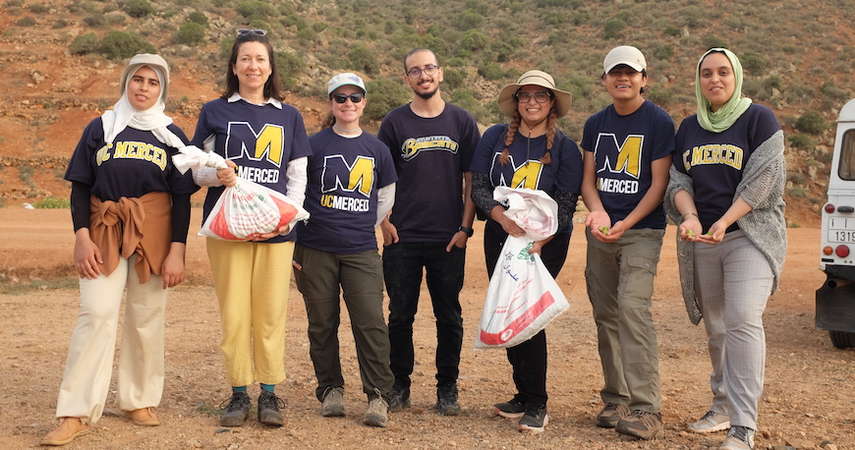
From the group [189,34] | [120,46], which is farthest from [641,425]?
[189,34]

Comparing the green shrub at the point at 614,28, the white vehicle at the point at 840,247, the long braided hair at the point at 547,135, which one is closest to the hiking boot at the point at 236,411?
the long braided hair at the point at 547,135

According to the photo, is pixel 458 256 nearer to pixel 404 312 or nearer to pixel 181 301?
pixel 404 312

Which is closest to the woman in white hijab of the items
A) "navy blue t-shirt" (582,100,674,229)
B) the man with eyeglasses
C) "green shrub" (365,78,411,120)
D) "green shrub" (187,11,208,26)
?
the man with eyeglasses

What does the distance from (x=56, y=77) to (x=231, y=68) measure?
2621 centimetres

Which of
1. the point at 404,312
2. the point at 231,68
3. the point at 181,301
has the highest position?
the point at 231,68

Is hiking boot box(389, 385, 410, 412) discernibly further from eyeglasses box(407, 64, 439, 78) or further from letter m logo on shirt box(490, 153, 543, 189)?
eyeglasses box(407, 64, 439, 78)

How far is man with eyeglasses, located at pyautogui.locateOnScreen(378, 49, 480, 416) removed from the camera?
521 cm

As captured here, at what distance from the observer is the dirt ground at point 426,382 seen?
15.4 feet

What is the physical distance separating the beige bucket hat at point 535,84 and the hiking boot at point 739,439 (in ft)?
6.71

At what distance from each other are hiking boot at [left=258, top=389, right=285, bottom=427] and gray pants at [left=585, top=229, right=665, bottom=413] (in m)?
2.04

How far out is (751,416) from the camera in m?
4.35

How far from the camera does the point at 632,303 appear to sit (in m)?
4.66

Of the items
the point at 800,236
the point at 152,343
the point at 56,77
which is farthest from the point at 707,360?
the point at 56,77

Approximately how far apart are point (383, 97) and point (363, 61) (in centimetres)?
653
